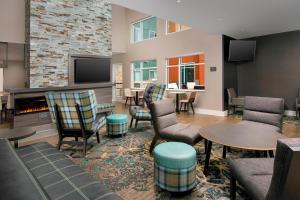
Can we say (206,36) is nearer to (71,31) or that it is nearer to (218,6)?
(218,6)

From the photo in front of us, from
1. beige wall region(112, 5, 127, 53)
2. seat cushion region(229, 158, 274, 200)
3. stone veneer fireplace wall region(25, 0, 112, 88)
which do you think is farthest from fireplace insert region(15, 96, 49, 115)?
beige wall region(112, 5, 127, 53)

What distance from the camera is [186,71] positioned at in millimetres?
7980

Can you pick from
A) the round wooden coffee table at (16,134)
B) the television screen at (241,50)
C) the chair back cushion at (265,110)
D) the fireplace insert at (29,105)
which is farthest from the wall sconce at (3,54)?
the television screen at (241,50)

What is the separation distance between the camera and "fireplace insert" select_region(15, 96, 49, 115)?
4.36 metres

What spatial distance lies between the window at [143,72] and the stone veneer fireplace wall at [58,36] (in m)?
3.10

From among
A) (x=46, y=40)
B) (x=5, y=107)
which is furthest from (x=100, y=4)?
(x=5, y=107)

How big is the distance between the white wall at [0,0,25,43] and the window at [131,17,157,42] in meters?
5.07

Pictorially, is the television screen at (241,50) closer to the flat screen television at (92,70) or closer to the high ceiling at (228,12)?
the high ceiling at (228,12)

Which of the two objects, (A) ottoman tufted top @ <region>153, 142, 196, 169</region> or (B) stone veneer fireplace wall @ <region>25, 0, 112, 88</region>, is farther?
(B) stone veneer fireplace wall @ <region>25, 0, 112, 88</region>

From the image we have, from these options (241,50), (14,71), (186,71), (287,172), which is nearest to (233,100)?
(241,50)

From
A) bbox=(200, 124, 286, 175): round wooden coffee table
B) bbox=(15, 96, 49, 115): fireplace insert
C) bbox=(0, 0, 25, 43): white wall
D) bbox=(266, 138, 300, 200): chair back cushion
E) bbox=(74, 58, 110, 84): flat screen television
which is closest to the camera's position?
bbox=(266, 138, 300, 200): chair back cushion

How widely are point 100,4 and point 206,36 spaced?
12.5 feet

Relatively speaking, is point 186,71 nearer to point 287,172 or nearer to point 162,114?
point 162,114

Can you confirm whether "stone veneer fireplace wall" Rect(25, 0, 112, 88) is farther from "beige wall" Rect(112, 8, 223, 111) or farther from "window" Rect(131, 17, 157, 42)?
"window" Rect(131, 17, 157, 42)
